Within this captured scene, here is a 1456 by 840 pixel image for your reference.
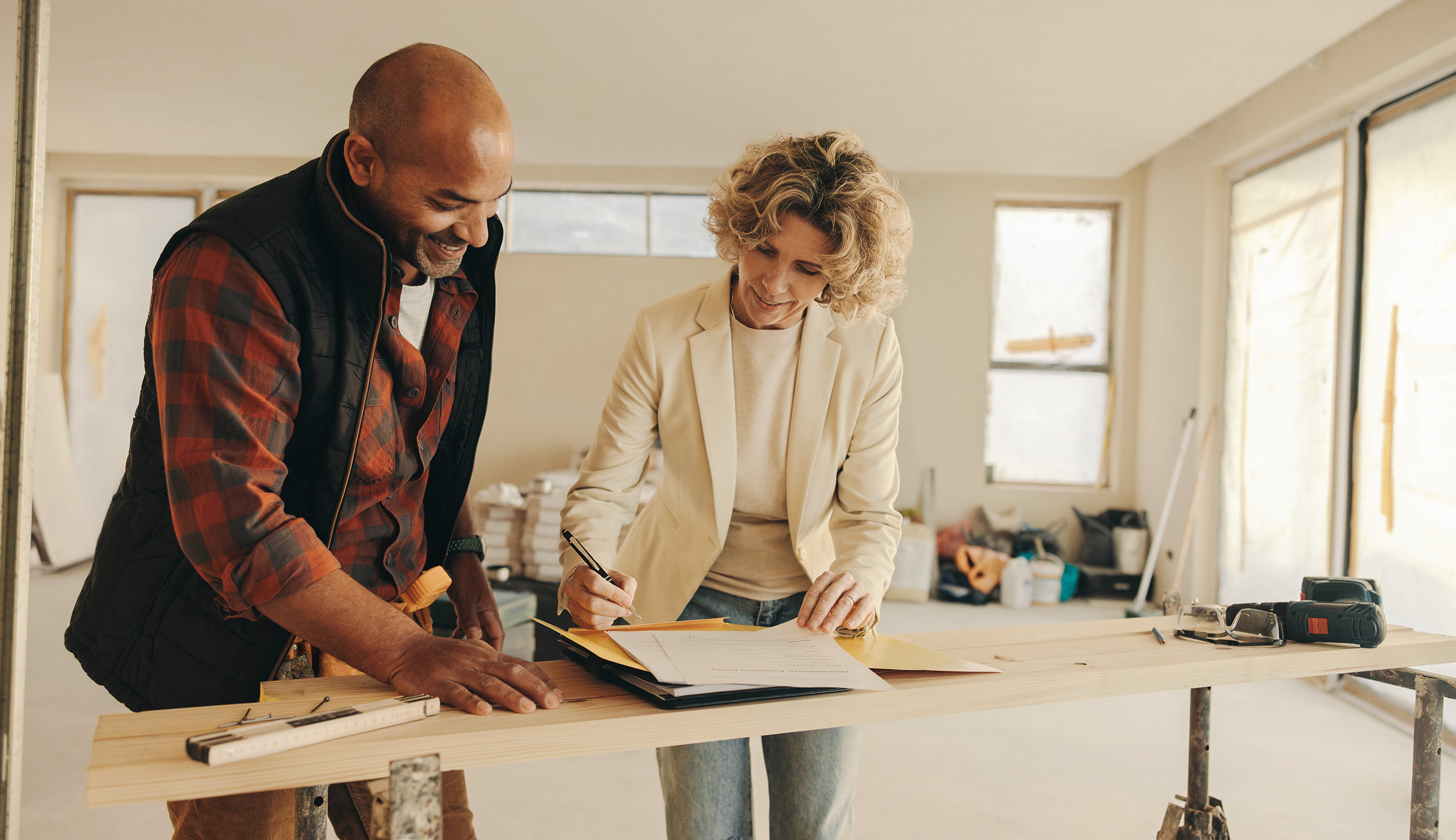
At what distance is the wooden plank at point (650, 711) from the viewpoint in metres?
0.88

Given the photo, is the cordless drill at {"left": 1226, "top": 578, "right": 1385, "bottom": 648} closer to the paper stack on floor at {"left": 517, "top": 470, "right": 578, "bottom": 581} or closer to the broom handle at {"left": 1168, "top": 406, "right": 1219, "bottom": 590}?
the paper stack on floor at {"left": 517, "top": 470, "right": 578, "bottom": 581}

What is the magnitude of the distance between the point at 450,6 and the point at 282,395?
341cm

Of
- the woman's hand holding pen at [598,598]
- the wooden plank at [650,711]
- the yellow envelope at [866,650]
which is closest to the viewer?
the wooden plank at [650,711]

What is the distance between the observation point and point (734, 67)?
4527 mm

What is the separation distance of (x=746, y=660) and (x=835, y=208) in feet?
2.51

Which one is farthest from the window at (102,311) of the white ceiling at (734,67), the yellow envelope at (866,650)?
the yellow envelope at (866,650)

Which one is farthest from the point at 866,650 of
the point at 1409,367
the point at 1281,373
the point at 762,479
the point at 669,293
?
the point at 669,293

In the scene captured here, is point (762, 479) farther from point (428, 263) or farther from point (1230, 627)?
point (1230, 627)

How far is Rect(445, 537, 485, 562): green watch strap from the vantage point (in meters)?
1.58

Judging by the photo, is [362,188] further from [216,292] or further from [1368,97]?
[1368,97]

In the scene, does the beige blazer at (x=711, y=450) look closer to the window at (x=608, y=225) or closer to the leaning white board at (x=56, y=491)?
the window at (x=608, y=225)

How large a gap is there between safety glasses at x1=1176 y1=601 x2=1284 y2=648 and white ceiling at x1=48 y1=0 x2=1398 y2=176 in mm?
2951

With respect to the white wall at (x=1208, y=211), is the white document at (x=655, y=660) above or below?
below

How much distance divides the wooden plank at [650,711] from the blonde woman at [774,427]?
0.89 feet
